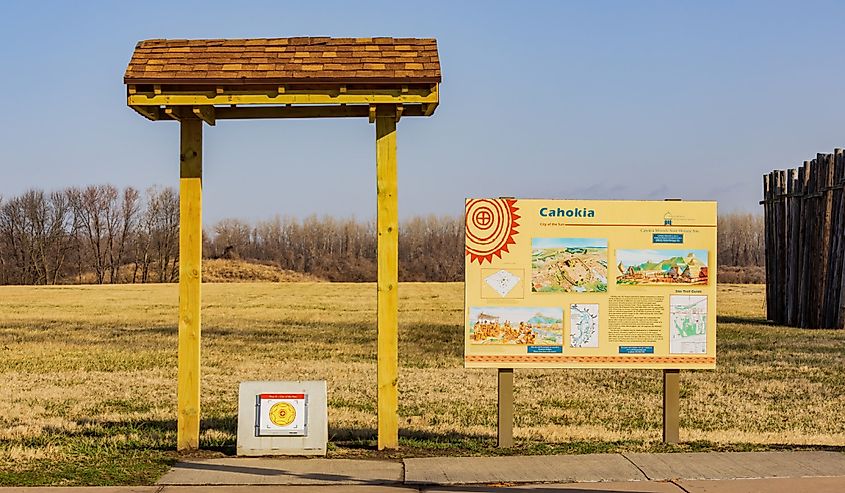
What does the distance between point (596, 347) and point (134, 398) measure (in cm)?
796

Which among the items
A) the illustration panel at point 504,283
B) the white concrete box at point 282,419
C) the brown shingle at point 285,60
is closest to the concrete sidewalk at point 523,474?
the white concrete box at point 282,419

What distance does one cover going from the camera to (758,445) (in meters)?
10.1

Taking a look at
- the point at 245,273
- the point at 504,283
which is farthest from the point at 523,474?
the point at 245,273

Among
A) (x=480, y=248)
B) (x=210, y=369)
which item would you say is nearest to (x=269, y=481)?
(x=480, y=248)

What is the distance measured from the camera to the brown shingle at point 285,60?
9.11m

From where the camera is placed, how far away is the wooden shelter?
916 centimetres

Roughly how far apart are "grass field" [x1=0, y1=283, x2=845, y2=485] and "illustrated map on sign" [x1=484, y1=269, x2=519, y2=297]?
1.46m

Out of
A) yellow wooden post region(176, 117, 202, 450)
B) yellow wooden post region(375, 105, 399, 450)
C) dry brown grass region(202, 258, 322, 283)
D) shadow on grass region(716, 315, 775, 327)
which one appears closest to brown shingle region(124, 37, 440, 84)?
yellow wooden post region(375, 105, 399, 450)

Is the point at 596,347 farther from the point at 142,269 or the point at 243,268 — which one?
the point at 142,269

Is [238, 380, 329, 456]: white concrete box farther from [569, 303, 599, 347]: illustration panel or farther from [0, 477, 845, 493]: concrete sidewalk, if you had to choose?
[569, 303, 599, 347]: illustration panel

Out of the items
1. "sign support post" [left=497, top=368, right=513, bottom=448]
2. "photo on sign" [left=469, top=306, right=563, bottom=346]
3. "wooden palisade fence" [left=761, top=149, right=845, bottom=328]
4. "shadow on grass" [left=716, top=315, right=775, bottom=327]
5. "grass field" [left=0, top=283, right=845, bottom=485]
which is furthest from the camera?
"shadow on grass" [left=716, top=315, right=775, bottom=327]

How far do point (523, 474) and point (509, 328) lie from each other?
1.62 meters

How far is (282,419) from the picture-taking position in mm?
9352

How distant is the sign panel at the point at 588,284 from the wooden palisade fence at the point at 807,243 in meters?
18.2
